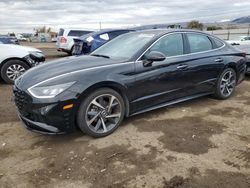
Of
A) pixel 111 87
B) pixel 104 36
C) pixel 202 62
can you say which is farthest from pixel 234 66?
pixel 104 36

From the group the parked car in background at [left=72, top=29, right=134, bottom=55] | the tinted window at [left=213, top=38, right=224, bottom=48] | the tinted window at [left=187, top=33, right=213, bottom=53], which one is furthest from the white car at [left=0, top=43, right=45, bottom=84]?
the tinted window at [left=213, top=38, right=224, bottom=48]

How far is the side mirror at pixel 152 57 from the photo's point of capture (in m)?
3.99

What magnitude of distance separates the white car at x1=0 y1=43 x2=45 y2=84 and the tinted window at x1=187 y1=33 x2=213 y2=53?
4.53 metres

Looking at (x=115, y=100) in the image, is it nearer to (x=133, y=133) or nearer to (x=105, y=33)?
(x=133, y=133)

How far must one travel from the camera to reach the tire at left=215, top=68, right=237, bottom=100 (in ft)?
17.5

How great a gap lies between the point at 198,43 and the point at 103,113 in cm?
247

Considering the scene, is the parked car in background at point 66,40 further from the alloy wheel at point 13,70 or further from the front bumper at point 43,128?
the front bumper at point 43,128

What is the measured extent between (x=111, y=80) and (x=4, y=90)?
13.3ft

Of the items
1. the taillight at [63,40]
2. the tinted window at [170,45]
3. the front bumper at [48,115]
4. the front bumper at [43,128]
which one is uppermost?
the taillight at [63,40]

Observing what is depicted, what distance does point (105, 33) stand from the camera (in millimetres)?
10508

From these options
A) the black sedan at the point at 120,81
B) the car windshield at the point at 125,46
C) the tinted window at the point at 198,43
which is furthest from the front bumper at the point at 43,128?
the tinted window at the point at 198,43

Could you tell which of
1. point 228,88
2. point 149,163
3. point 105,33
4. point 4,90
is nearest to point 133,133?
point 149,163

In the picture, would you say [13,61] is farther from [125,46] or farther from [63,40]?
[63,40]

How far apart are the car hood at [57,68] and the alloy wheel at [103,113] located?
1.73ft
